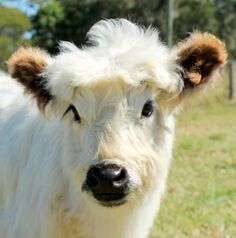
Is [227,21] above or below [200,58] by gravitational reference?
above

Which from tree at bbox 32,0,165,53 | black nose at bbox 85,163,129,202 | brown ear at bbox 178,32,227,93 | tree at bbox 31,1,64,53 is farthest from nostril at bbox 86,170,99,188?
tree at bbox 31,1,64,53

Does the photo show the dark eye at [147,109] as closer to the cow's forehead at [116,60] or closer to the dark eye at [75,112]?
the cow's forehead at [116,60]

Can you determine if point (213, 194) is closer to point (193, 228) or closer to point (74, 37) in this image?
point (193, 228)

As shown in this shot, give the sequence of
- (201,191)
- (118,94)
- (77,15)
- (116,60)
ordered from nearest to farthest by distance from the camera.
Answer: (118,94), (116,60), (201,191), (77,15)

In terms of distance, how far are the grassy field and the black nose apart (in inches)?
49.7

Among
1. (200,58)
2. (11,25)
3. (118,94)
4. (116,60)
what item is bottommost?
(118,94)

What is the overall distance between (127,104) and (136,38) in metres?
0.67

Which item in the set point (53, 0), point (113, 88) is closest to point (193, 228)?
point (113, 88)

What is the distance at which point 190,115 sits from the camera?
2748 cm

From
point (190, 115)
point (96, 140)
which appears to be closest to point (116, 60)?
point (96, 140)

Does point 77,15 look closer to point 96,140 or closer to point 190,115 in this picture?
point 190,115

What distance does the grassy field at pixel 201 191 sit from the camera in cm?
704

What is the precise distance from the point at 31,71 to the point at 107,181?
1.23 metres

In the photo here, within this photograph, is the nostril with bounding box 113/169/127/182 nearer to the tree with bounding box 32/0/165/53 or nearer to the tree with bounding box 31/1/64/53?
the tree with bounding box 32/0/165/53
